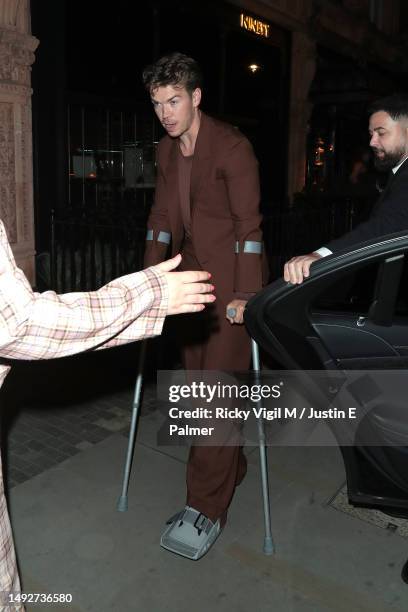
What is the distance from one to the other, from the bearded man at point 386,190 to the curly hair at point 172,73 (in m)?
1.17

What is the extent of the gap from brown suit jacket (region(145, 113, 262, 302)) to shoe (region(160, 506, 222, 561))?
1233mm

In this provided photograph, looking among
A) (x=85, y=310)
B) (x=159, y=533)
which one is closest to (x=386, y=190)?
(x=159, y=533)

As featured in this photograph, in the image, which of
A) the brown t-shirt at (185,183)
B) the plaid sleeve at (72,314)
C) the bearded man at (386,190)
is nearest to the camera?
the plaid sleeve at (72,314)

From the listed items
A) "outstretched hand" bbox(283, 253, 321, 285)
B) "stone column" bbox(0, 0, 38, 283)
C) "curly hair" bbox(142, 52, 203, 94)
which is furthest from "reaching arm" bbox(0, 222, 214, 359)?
"stone column" bbox(0, 0, 38, 283)

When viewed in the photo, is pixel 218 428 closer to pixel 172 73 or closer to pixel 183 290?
pixel 183 290

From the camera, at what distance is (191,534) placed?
3.27 m

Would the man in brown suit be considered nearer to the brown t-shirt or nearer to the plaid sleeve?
the brown t-shirt

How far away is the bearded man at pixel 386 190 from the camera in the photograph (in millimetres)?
Answer: 2436

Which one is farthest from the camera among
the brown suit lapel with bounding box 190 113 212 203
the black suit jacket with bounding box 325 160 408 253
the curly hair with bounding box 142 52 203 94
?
the brown suit lapel with bounding box 190 113 212 203

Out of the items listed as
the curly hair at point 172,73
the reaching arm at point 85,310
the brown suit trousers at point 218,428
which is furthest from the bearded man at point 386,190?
the curly hair at point 172,73

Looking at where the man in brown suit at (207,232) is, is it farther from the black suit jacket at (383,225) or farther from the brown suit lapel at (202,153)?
the black suit jacket at (383,225)

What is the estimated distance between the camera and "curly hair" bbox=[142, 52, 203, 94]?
123 inches

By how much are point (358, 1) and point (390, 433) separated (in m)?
16.9

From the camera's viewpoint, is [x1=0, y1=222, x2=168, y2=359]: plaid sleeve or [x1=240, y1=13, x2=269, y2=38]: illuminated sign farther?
[x1=240, y1=13, x2=269, y2=38]: illuminated sign
